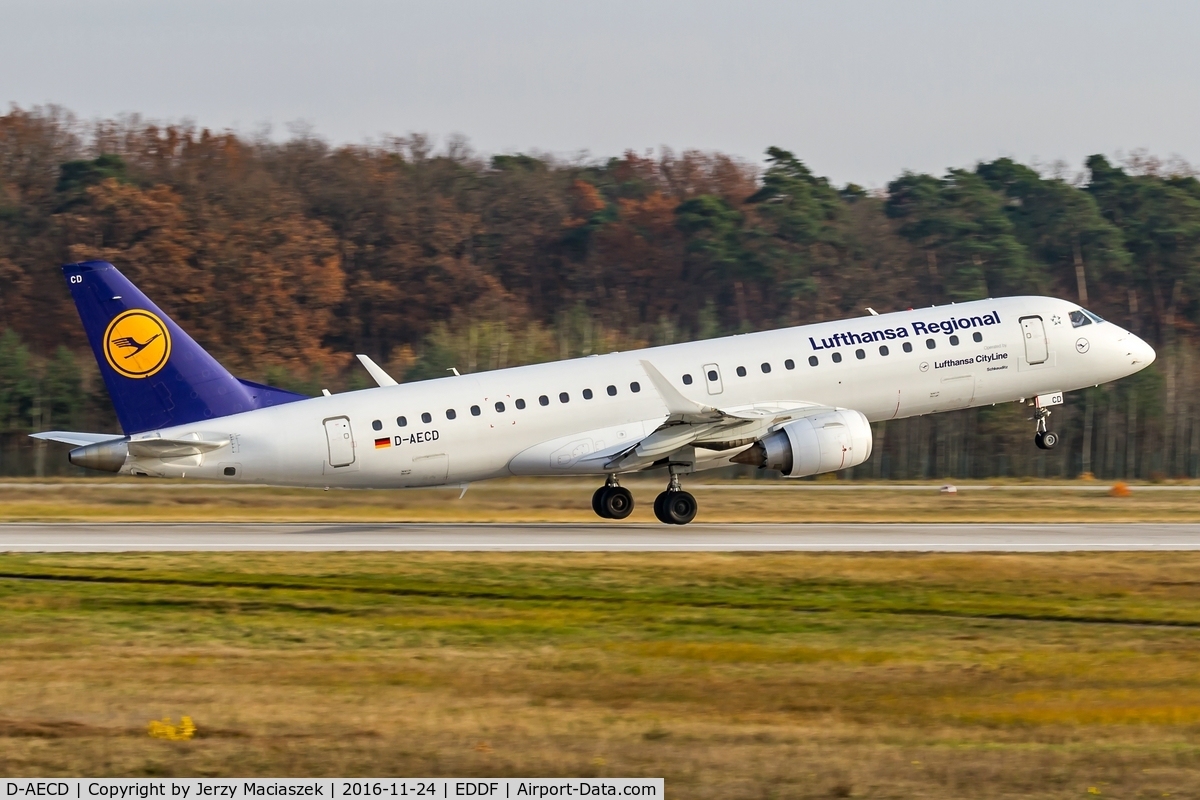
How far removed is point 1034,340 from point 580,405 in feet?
38.2

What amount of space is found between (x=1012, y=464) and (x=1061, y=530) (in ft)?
109

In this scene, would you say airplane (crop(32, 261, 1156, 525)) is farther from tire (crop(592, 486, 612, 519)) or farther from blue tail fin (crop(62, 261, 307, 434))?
tire (crop(592, 486, 612, 519))

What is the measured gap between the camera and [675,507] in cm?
3378

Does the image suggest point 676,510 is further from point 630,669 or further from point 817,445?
point 630,669

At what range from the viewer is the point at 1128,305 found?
311ft

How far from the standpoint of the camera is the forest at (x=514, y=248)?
3310 inches

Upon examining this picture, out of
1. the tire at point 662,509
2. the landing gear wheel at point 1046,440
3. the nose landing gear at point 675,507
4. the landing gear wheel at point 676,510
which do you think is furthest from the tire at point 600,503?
the landing gear wheel at point 1046,440

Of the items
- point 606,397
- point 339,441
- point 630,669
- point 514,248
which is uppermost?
point 514,248

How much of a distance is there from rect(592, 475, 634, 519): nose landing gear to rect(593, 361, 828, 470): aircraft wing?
1.46m

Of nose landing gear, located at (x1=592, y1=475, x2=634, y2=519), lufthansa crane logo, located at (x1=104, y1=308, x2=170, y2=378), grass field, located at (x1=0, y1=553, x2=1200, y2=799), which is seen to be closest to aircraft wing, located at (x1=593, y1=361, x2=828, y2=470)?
nose landing gear, located at (x1=592, y1=475, x2=634, y2=519)

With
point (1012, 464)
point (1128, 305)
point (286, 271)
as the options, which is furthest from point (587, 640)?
point (1128, 305)

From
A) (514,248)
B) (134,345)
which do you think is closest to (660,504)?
(134,345)

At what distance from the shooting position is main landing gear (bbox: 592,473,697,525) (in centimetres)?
3381

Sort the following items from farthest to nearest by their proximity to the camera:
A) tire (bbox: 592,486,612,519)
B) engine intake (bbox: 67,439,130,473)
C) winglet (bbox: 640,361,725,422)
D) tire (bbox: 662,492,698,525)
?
1. tire (bbox: 592,486,612,519)
2. tire (bbox: 662,492,698,525)
3. winglet (bbox: 640,361,725,422)
4. engine intake (bbox: 67,439,130,473)
